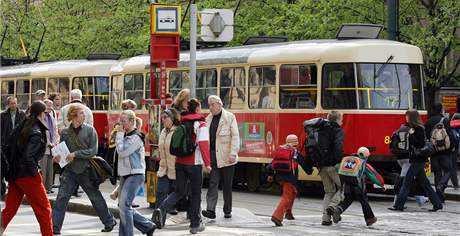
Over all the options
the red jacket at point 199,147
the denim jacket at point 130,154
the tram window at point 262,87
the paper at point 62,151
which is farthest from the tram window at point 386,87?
the denim jacket at point 130,154

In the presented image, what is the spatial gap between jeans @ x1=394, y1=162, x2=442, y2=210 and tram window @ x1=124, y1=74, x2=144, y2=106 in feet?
34.3

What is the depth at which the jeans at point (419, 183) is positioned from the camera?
1978 centimetres

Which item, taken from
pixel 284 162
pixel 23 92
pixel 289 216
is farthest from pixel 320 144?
pixel 23 92

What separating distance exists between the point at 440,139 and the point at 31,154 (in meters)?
10.2

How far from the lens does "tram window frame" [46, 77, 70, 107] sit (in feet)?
113

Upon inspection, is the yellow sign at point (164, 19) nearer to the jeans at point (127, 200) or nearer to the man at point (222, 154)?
the man at point (222, 154)

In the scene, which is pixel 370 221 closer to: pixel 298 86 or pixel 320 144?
pixel 320 144

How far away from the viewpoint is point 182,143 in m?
14.9

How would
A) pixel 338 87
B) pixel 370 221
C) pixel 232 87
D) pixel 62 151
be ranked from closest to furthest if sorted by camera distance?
pixel 62 151, pixel 370 221, pixel 338 87, pixel 232 87

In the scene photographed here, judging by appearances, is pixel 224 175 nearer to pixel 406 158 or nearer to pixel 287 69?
pixel 406 158

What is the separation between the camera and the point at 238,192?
81.1 ft

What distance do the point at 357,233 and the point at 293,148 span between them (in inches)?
64.2

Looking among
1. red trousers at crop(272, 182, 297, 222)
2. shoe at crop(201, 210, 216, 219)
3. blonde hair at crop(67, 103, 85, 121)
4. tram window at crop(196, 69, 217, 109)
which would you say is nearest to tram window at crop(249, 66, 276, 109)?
tram window at crop(196, 69, 217, 109)

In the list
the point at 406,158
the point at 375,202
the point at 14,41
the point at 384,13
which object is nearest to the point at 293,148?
the point at 406,158
